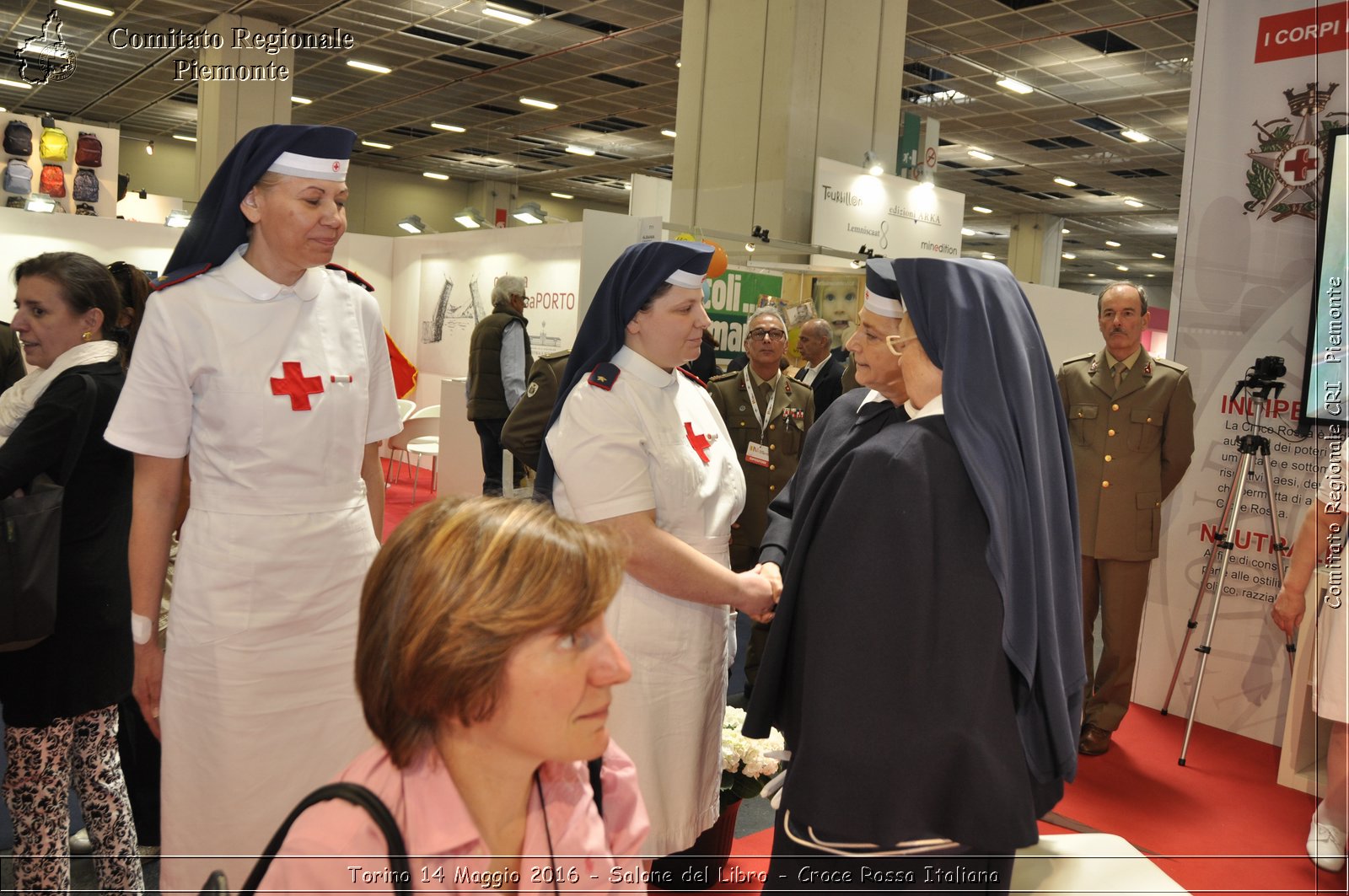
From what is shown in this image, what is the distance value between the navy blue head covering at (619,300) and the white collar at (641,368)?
32 mm

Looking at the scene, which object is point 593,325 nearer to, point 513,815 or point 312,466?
point 312,466

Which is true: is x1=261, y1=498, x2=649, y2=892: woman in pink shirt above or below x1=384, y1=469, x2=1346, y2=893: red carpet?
above

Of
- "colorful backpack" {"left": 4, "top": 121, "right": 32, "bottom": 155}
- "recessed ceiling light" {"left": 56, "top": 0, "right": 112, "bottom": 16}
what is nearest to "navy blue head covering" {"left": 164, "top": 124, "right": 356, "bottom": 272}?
"colorful backpack" {"left": 4, "top": 121, "right": 32, "bottom": 155}

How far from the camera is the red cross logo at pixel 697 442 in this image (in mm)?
2283

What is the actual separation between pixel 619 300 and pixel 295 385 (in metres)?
0.73

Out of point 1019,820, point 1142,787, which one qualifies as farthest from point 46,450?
point 1142,787

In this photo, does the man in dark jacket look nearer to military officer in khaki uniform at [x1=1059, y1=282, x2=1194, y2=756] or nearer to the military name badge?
the military name badge

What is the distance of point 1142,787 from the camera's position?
402 centimetres

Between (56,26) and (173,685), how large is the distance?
44.6 feet

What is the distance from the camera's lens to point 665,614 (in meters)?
2.21

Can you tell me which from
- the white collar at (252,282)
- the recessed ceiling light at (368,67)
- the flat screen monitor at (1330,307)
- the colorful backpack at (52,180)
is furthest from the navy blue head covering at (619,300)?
the recessed ceiling light at (368,67)

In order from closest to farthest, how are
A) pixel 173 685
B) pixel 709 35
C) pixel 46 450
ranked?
pixel 173 685, pixel 46 450, pixel 709 35

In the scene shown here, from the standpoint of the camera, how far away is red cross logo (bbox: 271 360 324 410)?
195 cm

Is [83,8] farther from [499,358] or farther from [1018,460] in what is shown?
[1018,460]
